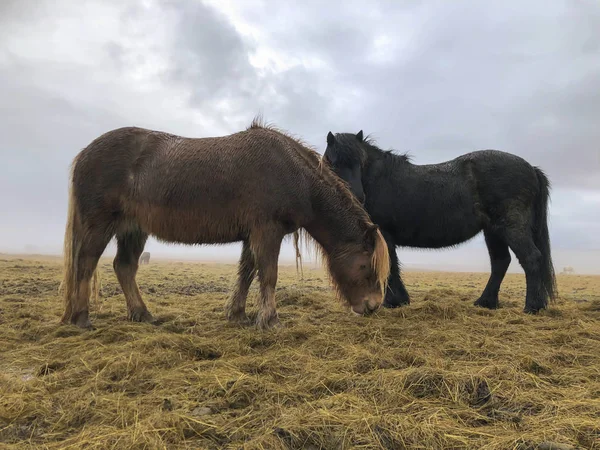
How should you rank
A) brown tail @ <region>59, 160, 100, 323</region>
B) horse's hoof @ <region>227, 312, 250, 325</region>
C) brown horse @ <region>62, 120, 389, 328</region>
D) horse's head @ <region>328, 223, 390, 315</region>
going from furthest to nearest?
horse's hoof @ <region>227, 312, 250, 325</region> → horse's head @ <region>328, 223, 390, 315</region> → brown tail @ <region>59, 160, 100, 323</region> → brown horse @ <region>62, 120, 389, 328</region>

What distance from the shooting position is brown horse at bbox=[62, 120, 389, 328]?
4820 millimetres

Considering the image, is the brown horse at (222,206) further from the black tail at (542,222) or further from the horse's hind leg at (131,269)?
the black tail at (542,222)

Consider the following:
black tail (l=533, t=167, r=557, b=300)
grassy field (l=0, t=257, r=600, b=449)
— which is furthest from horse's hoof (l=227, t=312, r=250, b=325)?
black tail (l=533, t=167, r=557, b=300)

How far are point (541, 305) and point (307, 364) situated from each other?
4.74 metres

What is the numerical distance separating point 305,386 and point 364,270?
8.54 feet

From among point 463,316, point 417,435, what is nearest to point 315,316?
point 463,316

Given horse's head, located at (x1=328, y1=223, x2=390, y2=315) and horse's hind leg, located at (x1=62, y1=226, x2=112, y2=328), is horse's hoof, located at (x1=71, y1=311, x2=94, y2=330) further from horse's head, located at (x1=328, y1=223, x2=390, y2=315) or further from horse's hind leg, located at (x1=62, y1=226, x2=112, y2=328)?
horse's head, located at (x1=328, y1=223, x2=390, y2=315)

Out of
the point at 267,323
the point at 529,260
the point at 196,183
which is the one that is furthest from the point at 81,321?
the point at 529,260

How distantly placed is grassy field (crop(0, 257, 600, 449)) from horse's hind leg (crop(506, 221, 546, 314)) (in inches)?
44.2

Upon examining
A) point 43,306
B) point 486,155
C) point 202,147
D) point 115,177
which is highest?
point 486,155

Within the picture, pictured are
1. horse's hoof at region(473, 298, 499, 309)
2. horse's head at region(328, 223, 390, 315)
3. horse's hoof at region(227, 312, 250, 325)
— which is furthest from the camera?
horse's hoof at region(473, 298, 499, 309)

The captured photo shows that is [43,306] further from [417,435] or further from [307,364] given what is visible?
[417,435]

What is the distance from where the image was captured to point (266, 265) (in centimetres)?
476

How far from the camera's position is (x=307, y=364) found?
320 cm
